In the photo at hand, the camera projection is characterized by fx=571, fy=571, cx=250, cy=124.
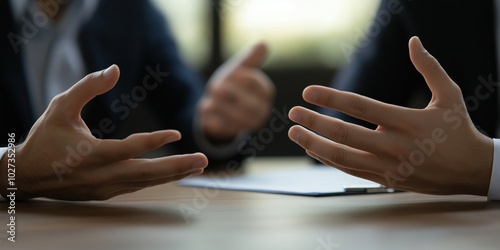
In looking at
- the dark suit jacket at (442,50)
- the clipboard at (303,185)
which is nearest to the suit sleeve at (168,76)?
the dark suit jacket at (442,50)

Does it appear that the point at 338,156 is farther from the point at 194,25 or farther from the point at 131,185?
the point at 194,25

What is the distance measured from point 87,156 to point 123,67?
3.43ft

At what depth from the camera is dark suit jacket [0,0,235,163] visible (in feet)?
4.19

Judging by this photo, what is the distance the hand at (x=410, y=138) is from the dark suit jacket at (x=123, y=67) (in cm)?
88

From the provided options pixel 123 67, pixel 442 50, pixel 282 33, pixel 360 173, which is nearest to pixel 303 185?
pixel 360 173

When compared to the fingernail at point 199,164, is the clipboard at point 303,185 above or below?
below

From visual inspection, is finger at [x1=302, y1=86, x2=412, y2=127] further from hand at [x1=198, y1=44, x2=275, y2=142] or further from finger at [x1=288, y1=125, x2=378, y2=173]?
hand at [x1=198, y1=44, x2=275, y2=142]

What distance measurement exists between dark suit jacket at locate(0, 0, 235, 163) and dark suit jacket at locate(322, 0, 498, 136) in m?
0.49

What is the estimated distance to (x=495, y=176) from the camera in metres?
0.63

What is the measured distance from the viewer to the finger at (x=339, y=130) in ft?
1.98

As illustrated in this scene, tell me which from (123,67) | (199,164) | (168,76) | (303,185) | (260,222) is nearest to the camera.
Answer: (260,222)

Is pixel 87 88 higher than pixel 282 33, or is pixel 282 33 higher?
pixel 282 33

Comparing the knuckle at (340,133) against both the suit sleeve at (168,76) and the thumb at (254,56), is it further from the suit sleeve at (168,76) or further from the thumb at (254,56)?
the suit sleeve at (168,76)

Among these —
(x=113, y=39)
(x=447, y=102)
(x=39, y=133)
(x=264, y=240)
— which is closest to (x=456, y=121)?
(x=447, y=102)
